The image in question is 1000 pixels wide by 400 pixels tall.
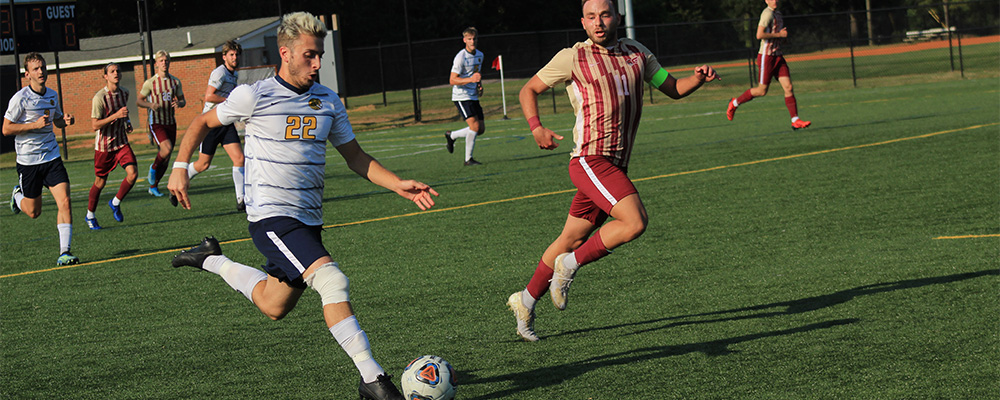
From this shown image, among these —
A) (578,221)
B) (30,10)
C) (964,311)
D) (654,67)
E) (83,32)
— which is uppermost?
(83,32)

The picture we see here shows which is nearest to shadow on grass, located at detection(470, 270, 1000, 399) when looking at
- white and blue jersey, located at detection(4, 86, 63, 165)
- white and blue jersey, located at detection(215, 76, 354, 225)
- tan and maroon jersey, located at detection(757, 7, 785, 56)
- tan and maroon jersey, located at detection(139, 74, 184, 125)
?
white and blue jersey, located at detection(215, 76, 354, 225)

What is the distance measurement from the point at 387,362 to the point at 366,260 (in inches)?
136

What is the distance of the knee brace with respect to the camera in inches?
181

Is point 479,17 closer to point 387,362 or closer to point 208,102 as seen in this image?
point 208,102

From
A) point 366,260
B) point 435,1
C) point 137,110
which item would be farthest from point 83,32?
point 366,260

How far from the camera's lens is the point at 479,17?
2667 inches

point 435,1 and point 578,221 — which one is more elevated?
point 435,1

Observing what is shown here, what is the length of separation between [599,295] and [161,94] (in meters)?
9.14

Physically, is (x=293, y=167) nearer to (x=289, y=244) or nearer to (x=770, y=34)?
(x=289, y=244)

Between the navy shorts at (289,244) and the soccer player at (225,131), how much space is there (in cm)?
805

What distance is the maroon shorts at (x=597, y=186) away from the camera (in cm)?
569

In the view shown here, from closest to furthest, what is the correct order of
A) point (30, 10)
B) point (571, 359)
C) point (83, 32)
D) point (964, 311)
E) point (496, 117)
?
point (571, 359)
point (964, 311)
point (30, 10)
point (496, 117)
point (83, 32)

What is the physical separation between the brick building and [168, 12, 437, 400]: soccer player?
37.5 meters

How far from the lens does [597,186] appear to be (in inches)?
226
